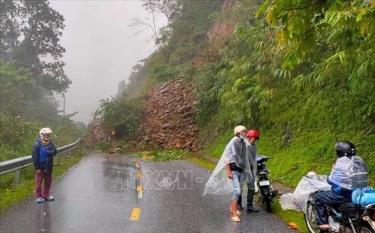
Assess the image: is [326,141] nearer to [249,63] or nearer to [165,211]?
[165,211]

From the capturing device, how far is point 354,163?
7.63 m

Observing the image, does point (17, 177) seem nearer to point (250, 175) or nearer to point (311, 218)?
point (250, 175)

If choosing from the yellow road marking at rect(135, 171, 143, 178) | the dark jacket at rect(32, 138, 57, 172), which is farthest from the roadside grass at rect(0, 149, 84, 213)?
the yellow road marking at rect(135, 171, 143, 178)

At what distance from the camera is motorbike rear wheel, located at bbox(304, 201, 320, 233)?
894cm

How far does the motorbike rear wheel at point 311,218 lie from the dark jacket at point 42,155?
7.02 metres

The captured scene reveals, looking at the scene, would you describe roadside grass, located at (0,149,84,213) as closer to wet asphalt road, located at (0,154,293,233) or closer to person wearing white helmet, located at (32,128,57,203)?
wet asphalt road, located at (0,154,293,233)

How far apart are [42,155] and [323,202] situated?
7618 millimetres

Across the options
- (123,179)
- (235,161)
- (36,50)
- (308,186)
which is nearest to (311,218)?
(308,186)

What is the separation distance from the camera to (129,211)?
442 inches

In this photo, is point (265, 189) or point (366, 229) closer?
point (366, 229)

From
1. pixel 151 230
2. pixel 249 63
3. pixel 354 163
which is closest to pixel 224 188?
pixel 151 230

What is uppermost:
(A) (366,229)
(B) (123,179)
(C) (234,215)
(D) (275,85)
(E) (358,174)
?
(D) (275,85)

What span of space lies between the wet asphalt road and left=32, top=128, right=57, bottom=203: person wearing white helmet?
34 cm

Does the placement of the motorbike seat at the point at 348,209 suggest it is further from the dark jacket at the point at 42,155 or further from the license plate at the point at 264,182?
the dark jacket at the point at 42,155
